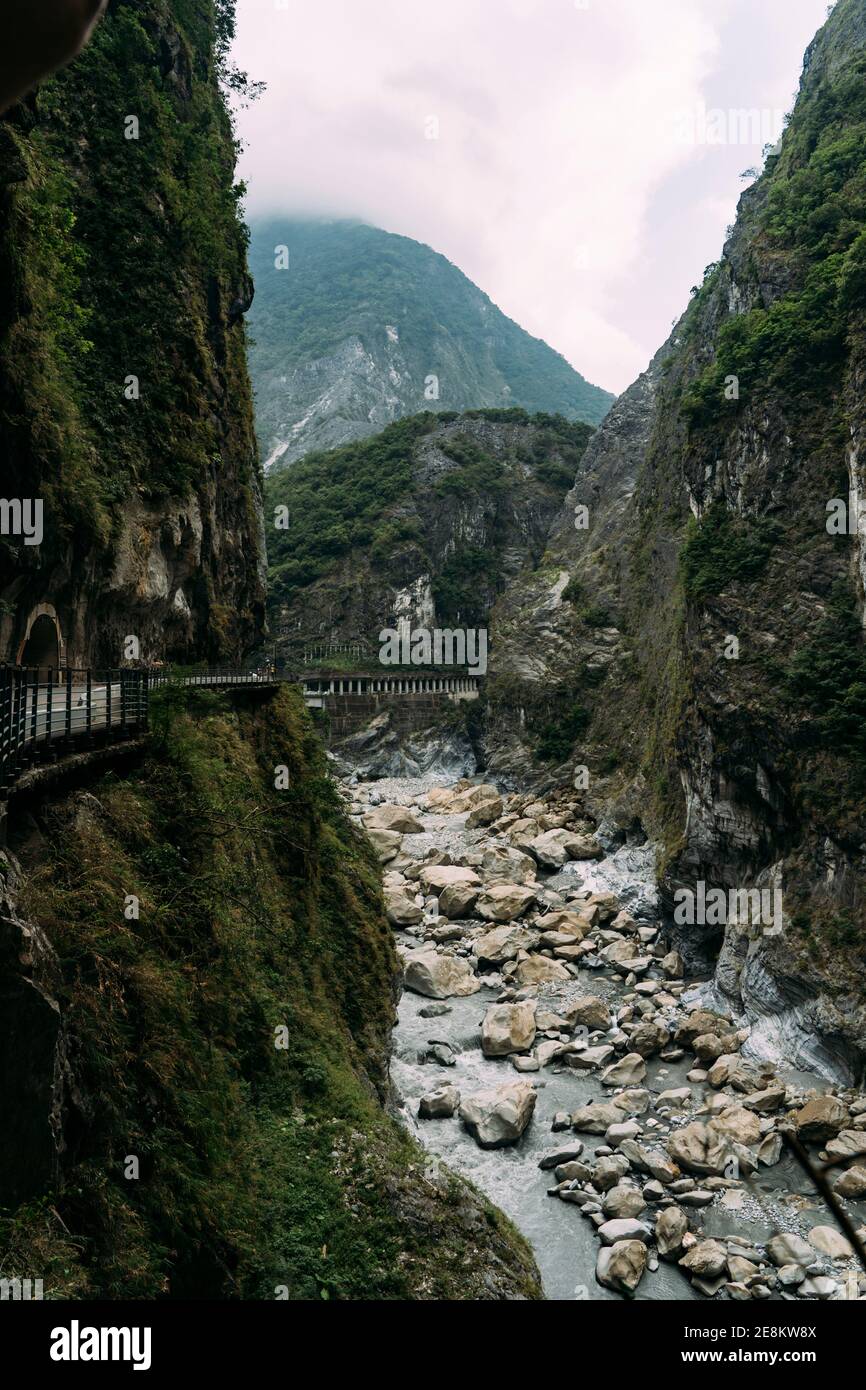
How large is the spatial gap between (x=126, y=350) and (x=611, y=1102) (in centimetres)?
2235

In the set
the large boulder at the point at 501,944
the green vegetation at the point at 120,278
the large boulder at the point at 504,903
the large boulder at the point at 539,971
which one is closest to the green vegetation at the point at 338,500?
the green vegetation at the point at 120,278

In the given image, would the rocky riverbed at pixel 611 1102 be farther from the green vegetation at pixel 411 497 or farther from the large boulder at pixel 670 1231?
the green vegetation at pixel 411 497

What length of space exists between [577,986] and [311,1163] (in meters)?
17.5

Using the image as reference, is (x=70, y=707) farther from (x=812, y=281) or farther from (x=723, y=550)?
(x=812, y=281)

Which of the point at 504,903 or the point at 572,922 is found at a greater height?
the point at 504,903

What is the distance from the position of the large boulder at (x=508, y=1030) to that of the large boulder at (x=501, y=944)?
4.61 meters

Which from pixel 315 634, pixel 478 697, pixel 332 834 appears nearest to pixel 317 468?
pixel 315 634

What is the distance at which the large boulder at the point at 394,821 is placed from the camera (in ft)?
144

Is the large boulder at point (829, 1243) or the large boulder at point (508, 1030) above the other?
the large boulder at point (829, 1243)

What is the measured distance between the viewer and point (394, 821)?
4456 cm

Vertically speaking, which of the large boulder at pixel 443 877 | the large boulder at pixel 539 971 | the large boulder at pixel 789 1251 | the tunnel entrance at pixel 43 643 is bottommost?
the large boulder at pixel 539 971

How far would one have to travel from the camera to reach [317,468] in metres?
93.8

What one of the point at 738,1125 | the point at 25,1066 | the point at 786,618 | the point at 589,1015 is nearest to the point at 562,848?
the point at 589,1015
